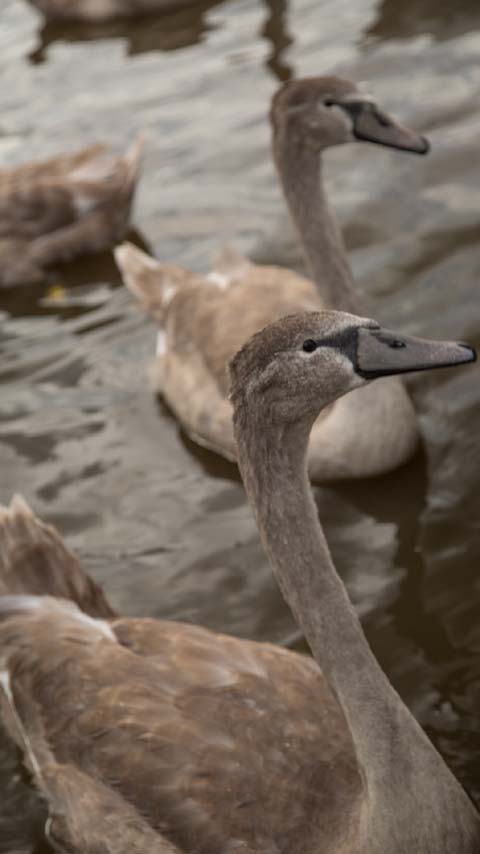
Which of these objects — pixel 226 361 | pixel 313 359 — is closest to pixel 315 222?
pixel 226 361

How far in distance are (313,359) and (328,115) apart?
11.0ft

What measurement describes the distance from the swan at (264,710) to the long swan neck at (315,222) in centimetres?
246

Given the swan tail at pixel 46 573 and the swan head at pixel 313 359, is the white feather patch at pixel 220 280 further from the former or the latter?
the swan head at pixel 313 359

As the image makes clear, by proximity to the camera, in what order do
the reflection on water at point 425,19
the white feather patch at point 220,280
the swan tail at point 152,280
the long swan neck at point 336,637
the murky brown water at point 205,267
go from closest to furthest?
the long swan neck at point 336,637, the murky brown water at point 205,267, the white feather patch at point 220,280, the swan tail at point 152,280, the reflection on water at point 425,19

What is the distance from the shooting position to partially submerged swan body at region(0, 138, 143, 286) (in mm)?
10766

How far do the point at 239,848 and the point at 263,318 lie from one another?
3.58m

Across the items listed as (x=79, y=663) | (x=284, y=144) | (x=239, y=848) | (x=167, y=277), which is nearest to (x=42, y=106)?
(x=167, y=277)

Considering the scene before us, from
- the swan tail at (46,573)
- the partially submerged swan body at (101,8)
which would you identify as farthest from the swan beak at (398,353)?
the partially submerged swan body at (101,8)

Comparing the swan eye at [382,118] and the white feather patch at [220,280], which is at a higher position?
the swan eye at [382,118]

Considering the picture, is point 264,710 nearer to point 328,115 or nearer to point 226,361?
point 226,361

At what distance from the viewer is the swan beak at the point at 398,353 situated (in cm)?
481

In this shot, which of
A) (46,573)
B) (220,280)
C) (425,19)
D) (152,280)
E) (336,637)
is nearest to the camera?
(336,637)

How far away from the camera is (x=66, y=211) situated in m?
10.9

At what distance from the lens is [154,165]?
11938 millimetres
